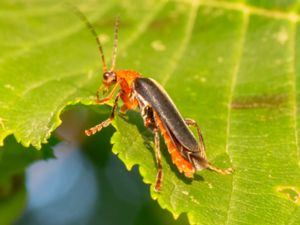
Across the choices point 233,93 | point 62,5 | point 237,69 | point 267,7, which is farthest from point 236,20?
point 62,5

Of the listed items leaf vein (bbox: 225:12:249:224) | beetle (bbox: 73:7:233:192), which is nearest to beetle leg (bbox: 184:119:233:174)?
beetle (bbox: 73:7:233:192)

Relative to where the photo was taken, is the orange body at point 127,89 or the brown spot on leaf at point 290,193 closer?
the brown spot on leaf at point 290,193

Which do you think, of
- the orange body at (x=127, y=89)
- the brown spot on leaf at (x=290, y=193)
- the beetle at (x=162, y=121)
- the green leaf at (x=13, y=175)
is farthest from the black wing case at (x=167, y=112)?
the green leaf at (x=13, y=175)

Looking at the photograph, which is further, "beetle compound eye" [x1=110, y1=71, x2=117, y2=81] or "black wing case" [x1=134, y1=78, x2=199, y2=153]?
"beetle compound eye" [x1=110, y1=71, x2=117, y2=81]

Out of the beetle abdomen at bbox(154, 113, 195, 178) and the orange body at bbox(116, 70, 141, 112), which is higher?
the orange body at bbox(116, 70, 141, 112)

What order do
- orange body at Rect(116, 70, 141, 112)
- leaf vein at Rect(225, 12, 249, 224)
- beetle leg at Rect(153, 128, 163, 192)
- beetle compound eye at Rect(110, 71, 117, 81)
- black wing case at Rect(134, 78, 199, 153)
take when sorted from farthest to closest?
beetle compound eye at Rect(110, 71, 117, 81)
orange body at Rect(116, 70, 141, 112)
black wing case at Rect(134, 78, 199, 153)
leaf vein at Rect(225, 12, 249, 224)
beetle leg at Rect(153, 128, 163, 192)

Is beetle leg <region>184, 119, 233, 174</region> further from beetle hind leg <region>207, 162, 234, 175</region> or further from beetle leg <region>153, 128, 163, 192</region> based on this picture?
beetle leg <region>153, 128, 163, 192</region>

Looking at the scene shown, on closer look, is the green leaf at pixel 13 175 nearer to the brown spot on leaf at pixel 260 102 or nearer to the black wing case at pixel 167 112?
the black wing case at pixel 167 112
